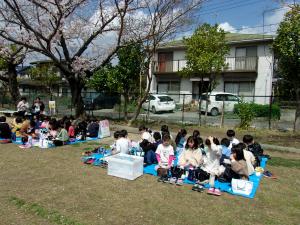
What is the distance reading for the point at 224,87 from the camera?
25547 mm

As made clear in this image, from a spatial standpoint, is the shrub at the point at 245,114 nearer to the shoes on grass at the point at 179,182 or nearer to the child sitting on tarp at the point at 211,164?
the child sitting on tarp at the point at 211,164

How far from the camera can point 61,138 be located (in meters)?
9.60

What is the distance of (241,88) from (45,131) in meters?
19.0

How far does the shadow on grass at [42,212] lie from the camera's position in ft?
13.9

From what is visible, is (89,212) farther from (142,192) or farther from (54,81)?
(54,81)

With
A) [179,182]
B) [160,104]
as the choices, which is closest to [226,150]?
[179,182]

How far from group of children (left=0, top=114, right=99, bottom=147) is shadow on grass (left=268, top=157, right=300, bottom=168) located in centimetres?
657

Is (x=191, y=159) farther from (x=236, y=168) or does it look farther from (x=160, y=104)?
(x=160, y=104)

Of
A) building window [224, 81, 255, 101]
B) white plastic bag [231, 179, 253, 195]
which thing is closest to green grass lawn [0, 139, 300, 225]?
white plastic bag [231, 179, 253, 195]

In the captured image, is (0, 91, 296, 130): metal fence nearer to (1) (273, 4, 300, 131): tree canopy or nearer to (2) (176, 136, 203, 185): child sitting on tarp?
(1) (273, 4, 300, 131): tree canopy

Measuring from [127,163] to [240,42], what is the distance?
21.1 m

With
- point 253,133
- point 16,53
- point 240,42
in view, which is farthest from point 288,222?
point 240,42

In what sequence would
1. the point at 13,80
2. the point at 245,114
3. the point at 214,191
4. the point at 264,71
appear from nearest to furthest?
1. the point at 214,191
2. the point at 245,114
3. the point at 13,80
4. the point at 264,71

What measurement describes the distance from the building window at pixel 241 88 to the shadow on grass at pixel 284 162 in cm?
1618
